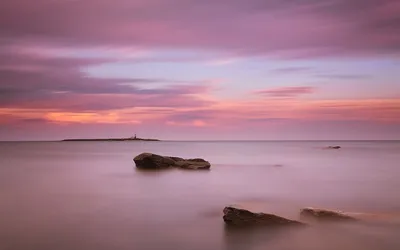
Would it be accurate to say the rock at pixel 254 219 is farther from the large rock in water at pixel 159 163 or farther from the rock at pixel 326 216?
the large rock in water at pixel 159 163

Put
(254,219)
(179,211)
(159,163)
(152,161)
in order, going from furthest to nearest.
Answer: (152,161) < (159,163) < (179,211) < (254,219)

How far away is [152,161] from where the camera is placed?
35.2 m

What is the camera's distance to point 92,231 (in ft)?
41.4

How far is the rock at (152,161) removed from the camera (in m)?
34.9

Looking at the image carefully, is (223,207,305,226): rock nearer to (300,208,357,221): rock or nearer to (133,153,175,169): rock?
(300,208,357,221): rock

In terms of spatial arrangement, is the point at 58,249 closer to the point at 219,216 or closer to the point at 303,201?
the point at 219,216

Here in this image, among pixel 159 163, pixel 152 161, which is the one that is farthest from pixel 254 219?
pixel 152 161

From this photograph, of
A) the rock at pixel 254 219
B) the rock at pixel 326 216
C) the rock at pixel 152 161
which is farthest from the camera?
the rock at pixel 152 161

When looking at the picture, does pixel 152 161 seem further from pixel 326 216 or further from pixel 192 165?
pixel 326 216

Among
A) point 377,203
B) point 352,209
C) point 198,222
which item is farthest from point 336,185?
point 198,222

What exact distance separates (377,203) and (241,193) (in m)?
7.06

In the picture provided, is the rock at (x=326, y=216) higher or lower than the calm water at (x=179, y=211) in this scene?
higher

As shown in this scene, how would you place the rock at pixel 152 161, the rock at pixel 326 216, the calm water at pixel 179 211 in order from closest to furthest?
the calm water at pixel 179 211 → the rock at pixel 326 216 → the rock at pixel 152 161

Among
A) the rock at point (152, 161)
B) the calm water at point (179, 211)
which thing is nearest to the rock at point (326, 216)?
the calm water at point (179, 211)
